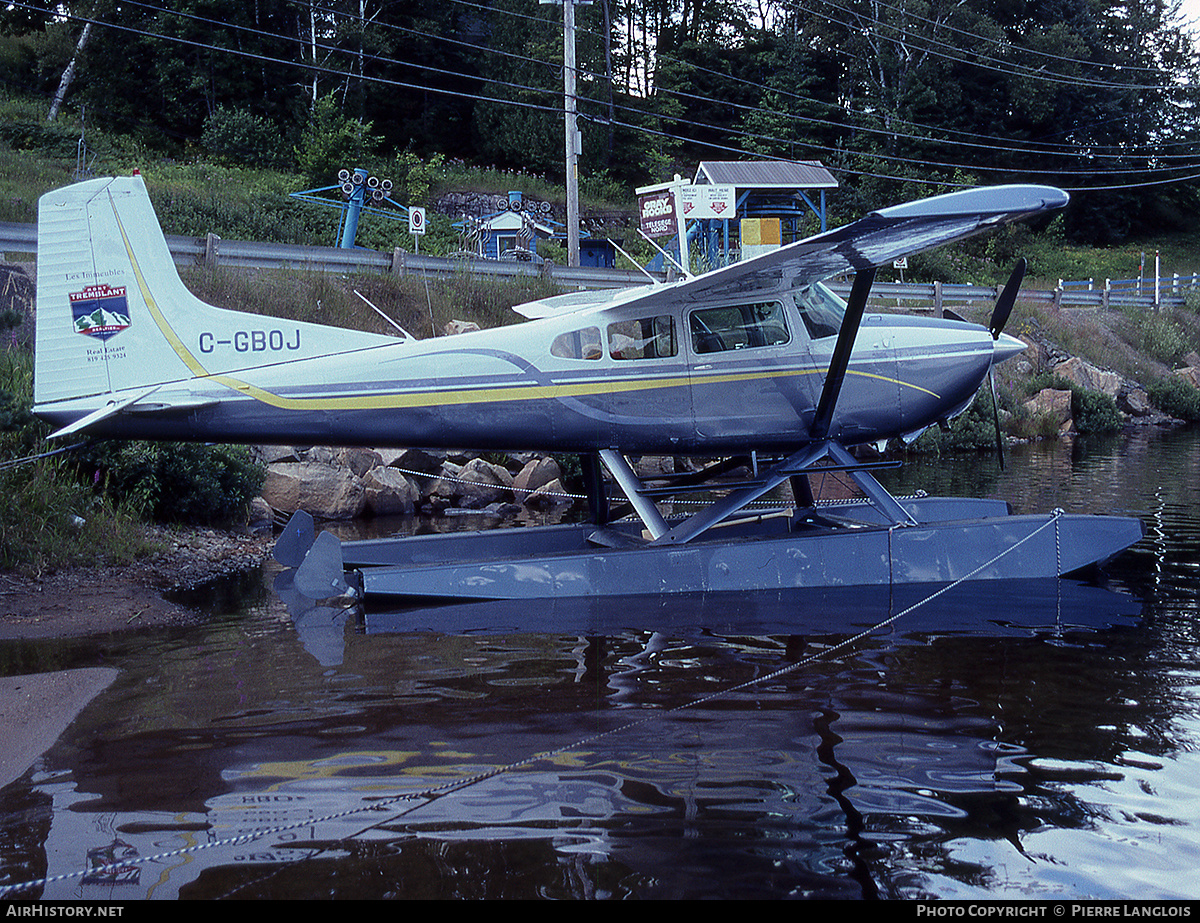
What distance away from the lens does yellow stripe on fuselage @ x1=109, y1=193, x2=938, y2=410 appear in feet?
27.0

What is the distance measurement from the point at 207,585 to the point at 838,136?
162 feet

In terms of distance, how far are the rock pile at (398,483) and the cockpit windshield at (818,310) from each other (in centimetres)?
518

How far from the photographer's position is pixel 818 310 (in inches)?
372

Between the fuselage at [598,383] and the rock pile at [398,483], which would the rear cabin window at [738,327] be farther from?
the rock pile at [398,483]

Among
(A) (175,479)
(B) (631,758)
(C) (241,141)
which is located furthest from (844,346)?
(C) (241,141)

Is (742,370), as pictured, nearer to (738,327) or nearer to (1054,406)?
(738,327)

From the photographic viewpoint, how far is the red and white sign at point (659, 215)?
989 inches

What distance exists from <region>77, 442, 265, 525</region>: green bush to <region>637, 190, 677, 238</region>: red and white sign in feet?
50.9

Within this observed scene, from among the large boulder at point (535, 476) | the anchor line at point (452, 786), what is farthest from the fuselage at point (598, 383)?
the large boulder at point (535, 476)

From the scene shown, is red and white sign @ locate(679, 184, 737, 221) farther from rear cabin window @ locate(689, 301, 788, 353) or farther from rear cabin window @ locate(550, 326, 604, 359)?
rear cabin window @ locate(550, 326, 604, 359)

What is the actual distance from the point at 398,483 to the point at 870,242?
9439mm

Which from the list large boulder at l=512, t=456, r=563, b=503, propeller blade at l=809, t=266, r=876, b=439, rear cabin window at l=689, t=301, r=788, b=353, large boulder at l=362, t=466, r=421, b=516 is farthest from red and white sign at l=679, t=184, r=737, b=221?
propeller blade at l=809, t=266, r=876, b=439
